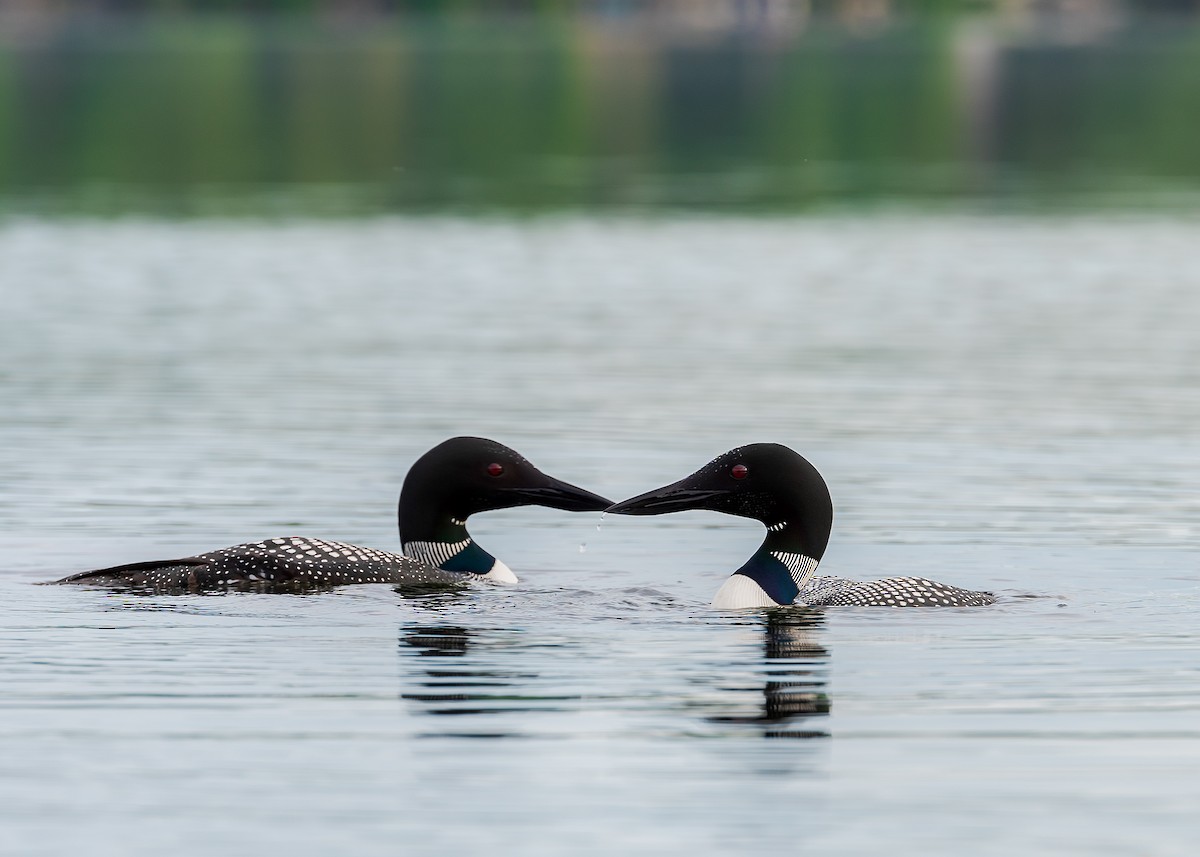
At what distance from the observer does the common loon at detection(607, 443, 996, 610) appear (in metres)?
10.8

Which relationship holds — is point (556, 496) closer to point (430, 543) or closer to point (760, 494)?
point (430, 543)

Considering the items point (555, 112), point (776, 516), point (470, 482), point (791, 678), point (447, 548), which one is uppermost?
point (555, 112)

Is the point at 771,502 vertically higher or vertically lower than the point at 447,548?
higher

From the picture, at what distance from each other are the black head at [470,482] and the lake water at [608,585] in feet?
1.43

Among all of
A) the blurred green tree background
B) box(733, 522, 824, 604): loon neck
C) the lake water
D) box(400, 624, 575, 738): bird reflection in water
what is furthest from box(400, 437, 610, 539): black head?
the blurred green tree background

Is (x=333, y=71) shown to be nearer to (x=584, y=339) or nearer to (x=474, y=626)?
(x=584, y=339)

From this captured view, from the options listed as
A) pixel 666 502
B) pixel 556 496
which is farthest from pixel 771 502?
pixel 556 496

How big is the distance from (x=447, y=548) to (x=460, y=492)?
25 centimetres

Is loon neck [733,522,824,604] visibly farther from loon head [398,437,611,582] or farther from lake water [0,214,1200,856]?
loon head [398,437,611,582]

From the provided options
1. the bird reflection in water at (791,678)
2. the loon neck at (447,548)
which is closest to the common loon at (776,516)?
the bird reflection in water at (791,678)

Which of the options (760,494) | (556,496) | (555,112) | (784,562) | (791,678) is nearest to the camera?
(791,678)

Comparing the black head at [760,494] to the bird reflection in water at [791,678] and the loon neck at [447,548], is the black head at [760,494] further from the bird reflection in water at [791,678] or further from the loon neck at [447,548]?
the loon neck at [447,548]

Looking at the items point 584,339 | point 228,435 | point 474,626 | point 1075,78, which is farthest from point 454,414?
point 1075,78

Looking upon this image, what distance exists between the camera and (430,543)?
11531 mm
